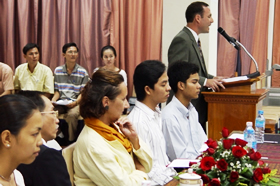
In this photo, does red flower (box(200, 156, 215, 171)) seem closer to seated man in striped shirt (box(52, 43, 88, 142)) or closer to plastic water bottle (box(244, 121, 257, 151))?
plastic water bottle (box(244, 121, 257, 151))

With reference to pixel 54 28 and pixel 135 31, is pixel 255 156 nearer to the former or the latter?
pixel 135 31

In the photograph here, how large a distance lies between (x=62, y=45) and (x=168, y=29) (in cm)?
166

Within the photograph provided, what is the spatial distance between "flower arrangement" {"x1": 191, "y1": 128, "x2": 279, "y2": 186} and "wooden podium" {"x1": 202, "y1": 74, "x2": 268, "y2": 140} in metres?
1.73

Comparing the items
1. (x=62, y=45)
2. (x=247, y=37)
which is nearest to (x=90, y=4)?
Answer: (x=62, y=45)

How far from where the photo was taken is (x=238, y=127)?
135 inches

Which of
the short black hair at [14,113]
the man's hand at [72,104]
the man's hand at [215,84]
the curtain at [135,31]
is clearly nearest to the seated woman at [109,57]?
the curtain at [135,31]

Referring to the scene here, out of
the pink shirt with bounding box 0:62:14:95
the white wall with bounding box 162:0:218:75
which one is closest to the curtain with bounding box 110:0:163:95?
the white wall with bounding box 162:0:218:75

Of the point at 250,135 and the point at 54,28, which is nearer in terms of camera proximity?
the point at 250,135

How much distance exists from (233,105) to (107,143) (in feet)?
5.45

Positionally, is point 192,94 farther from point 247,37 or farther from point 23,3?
point 23,3

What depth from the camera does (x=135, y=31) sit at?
5805 mm

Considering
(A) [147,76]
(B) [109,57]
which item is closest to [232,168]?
(A) [147,76]

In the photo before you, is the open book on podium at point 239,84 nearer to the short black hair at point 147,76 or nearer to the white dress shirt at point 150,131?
the short black hair at point 147,76

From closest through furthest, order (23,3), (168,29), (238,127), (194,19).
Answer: (238,127) → (194,19) → (168,29) → (23,3)
